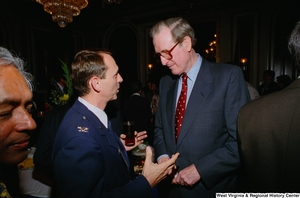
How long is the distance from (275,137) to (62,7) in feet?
15.0

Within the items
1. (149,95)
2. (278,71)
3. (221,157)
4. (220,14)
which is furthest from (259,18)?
(221,157)

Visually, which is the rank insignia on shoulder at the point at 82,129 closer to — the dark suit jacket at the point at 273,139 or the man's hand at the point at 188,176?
the man's hand at the point at 188,176

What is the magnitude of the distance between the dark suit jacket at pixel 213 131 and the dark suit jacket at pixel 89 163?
50 cm

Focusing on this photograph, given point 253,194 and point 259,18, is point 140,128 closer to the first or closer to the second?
point 253,194

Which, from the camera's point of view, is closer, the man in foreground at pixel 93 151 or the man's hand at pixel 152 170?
the man in foreground at pixel 93 151

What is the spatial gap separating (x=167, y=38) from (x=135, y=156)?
4.78 feet

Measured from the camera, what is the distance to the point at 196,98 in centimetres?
162

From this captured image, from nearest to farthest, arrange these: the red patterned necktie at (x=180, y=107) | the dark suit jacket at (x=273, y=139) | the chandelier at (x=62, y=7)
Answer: the dark suit jacket at (x=273, y=139) → the red patterned necktie at (x=180, y=107) → the chandelier at (x=62, y=7)

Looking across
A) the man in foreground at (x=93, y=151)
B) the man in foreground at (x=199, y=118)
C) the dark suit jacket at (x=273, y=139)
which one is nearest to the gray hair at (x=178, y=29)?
the man in foreground at (x=199, y=118)

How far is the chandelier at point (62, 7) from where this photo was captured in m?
4.09

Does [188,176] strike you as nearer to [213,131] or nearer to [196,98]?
[213,131]

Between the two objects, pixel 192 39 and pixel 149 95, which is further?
pixel 149 95

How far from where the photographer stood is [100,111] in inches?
61.5

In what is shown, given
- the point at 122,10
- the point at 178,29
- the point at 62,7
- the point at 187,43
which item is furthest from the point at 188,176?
the point at 122,10
